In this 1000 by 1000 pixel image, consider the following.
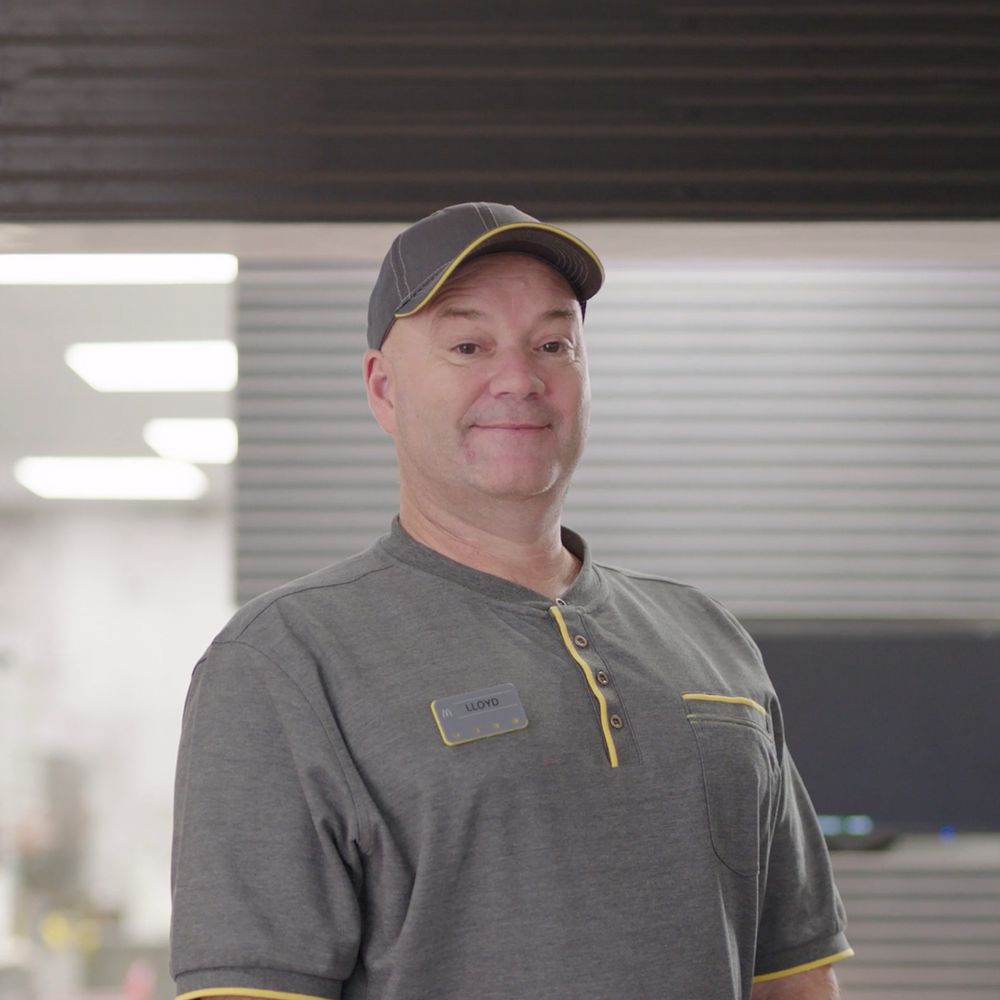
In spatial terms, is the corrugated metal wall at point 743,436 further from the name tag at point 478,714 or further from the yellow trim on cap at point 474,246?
the name tag at point 478,714

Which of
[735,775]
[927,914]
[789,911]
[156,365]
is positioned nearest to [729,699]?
[735,775]

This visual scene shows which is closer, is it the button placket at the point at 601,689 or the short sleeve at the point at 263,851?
the short sleeve at the point at 263,851

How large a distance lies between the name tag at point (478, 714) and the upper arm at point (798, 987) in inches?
20.1

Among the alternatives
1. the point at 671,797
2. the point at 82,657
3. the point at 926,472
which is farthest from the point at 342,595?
the point at 82,657

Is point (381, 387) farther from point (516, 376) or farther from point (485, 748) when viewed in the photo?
point (485, 748)

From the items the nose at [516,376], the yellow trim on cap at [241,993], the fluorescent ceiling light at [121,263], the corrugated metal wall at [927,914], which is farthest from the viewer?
the corrugated metal wall at [927,914]

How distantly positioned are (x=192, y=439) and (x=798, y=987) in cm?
629

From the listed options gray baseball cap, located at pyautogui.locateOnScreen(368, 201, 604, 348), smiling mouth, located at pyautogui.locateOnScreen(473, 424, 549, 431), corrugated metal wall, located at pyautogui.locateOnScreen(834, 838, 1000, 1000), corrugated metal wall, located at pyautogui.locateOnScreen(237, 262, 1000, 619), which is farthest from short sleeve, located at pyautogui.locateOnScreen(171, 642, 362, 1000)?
corrugated metal wall, located at pyautogui.locateOnScreen(834, 838, 1000, 1000)

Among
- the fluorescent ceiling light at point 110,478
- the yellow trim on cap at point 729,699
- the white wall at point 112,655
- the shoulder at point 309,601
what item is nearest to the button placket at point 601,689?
the yellow trim on cap at point 729,699

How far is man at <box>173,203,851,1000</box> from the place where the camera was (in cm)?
126

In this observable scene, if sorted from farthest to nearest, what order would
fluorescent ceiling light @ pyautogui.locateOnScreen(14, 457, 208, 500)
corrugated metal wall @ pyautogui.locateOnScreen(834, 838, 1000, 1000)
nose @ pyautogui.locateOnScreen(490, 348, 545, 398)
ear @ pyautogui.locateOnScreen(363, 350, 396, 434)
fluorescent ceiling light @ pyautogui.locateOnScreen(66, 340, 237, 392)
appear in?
fluorescent ceiling light @ pyautogui.locateOnScreen(14, 457, 208, 500), fluorescent ceiling light @ pyautogui.locateOnScreen(66, 340, 237, 392), corrugated metal wall @ pyautogui.locateOnScreen(834, 838, 1000, 1000), ear @ pyautogui.locateOnScreen(363, 350, 396, 434), nose @ pyautogui.locateOnScreen(490, 348, 545, 398)

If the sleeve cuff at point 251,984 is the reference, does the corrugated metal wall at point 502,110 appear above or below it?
above

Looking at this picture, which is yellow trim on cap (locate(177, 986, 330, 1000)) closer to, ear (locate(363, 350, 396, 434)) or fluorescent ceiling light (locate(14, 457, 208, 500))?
ear (locate(363, 350, 396, 434))

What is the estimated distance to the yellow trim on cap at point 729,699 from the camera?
146 cm
